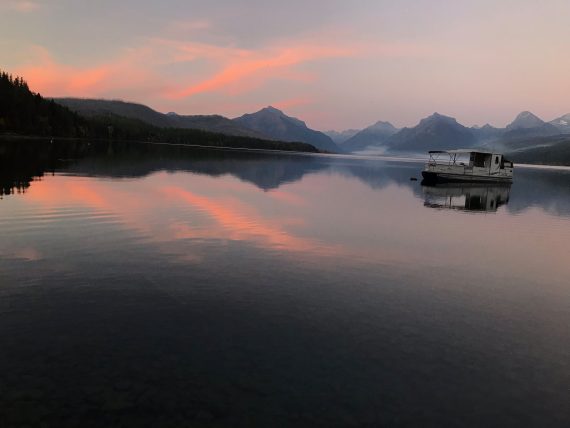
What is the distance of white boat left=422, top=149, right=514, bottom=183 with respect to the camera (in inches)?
3430

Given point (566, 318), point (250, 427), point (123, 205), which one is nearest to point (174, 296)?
point (250, 427)

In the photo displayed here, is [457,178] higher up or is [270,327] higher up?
[457,178]

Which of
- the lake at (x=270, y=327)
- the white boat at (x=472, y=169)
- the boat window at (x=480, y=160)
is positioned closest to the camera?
the lake at (x=270, y=327)

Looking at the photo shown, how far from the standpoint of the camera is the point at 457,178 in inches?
3474

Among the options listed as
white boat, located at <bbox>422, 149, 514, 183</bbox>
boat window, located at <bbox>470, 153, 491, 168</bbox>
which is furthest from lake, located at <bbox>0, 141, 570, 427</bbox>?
boat window, located at <bbox>470, 153, 491, 168</bbox>

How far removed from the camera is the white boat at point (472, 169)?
87.1 m

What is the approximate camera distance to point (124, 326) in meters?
12.5

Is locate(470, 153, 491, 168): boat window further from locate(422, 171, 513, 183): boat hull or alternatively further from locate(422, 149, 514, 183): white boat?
locate(422, 171, 513, 183): boat hull

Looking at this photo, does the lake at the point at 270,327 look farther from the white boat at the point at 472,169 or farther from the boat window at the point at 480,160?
the boat window at the point at 480,160

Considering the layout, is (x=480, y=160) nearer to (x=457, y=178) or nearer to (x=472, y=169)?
(x=472, y=169)

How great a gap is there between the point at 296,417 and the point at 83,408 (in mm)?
4657

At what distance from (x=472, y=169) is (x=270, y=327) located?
8960cm

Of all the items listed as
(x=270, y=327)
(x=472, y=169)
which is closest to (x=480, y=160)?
(x=472, y=169)

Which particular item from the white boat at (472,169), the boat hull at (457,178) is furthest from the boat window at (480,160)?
the boat hull at (457,178)
